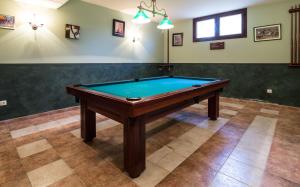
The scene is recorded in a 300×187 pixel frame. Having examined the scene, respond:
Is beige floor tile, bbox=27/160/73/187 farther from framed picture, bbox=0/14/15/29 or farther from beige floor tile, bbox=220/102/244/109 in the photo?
beige floor tile, bbox=220/102/244/109

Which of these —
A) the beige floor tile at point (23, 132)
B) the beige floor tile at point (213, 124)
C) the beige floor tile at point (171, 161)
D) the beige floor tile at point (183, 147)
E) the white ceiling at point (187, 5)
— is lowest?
the beige floor tile at point (171, 161)

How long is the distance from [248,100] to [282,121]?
68.2 inches

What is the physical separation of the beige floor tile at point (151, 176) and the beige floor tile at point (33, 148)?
4.68 feet

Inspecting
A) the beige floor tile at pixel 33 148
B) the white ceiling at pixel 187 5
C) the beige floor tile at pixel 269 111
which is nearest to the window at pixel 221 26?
the white ceiling at pixel 187 5

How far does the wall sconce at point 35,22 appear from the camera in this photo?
3336 millimetres

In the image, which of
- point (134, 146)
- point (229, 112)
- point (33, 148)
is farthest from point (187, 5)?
point (33, 148)

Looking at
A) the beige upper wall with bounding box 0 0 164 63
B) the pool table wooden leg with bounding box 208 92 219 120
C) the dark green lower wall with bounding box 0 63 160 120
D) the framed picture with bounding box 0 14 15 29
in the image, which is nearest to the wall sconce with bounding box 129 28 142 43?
the beige upper wall with bounding box 0 0 164 63

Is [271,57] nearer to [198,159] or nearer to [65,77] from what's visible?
[198,159]

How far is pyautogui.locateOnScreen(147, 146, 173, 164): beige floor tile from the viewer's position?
2004mm

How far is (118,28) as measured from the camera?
4871 millimetres

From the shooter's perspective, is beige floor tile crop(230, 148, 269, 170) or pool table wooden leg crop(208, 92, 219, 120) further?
pool table wooden leg crop(208, 92, 219, 120)

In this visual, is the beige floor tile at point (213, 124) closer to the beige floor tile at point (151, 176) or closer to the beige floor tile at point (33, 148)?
the beige floor tile at point (151, 176)

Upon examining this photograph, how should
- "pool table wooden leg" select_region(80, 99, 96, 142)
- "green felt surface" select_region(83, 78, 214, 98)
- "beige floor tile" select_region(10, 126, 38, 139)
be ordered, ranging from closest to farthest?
"green felt surface" select_region(83, 78, 214, 98) < "pool table wooden leg" select_region(80, 99, 96, 142) < "beige floor tile" select_region(10, 126, 38, 139)

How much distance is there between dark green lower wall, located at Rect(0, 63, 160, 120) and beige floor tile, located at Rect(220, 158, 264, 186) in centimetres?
367
